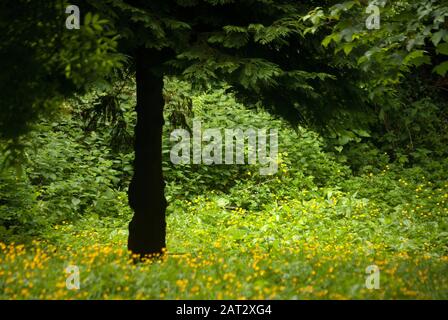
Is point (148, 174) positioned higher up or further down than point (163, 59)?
further down

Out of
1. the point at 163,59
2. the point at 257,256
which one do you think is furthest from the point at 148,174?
the point at 257,256

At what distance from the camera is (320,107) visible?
671cm

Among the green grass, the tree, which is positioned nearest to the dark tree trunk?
the tree

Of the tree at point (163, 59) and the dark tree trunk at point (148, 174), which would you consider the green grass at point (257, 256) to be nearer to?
the dark tree trunk at point (148, 174)

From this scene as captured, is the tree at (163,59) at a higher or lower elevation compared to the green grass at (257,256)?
higher

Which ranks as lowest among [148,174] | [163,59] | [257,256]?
[257,256]

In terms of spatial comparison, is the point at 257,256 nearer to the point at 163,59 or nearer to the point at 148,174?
the point at 148,174

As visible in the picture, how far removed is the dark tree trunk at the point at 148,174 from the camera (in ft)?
23.5

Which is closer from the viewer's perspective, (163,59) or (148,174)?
(163,59)

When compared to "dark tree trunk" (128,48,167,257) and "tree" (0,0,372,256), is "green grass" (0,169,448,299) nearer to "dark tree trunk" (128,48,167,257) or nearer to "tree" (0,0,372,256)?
"dark tree trunk" (128,48,167,257)

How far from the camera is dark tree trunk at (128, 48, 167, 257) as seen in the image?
716 centimetres

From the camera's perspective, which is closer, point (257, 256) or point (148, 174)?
point (257, 256)

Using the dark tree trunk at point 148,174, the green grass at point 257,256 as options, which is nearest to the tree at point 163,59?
→ the dark tree trunk at point 148,174

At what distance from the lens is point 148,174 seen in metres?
7.27
